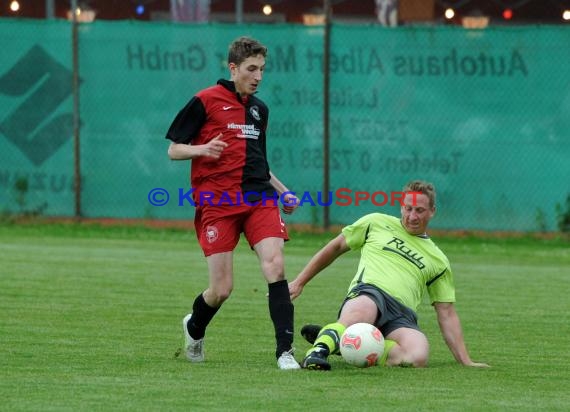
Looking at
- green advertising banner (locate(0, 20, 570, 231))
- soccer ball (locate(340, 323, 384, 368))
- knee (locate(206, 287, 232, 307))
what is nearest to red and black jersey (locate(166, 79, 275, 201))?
knee (locate(206, 287, 232, 307))

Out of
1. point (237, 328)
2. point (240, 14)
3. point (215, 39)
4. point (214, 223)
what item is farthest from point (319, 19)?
point (214, 223)

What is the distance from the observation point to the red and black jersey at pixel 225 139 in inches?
313

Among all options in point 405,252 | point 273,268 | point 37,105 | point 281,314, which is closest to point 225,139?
point 273,268

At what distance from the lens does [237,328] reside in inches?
384

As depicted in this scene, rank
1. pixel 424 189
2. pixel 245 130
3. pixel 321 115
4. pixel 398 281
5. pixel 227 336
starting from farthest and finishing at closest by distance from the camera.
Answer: pixel 321 115 → pixel 227 336 → pixel 398 281 → pixel 424 189 → pixel 245 130

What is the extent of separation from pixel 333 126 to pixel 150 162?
242cm

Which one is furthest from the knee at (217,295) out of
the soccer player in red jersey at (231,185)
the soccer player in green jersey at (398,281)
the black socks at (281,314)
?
the soccer player in green jersey at (398,281)

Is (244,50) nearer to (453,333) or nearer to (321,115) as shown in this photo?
(453,333)

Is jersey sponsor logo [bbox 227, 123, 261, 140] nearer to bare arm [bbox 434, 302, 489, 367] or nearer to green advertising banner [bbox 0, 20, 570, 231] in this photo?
bare arm [bbox 434, 302, 489, 367]

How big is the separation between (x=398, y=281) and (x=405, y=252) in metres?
0.19

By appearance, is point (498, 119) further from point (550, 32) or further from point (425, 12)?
point (425, 12)

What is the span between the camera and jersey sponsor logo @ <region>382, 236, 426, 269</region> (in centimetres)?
838

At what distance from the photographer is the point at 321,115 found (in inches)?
698

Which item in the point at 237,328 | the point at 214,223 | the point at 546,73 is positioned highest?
the point at 546,73
